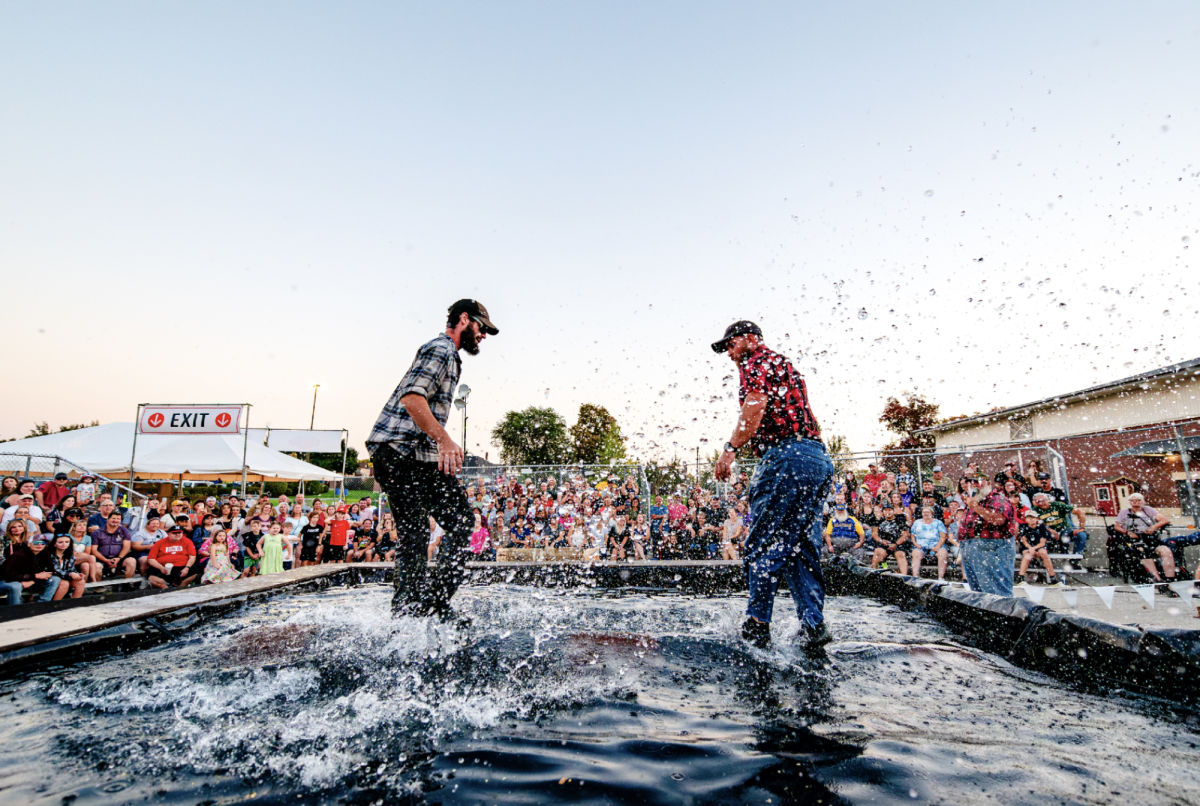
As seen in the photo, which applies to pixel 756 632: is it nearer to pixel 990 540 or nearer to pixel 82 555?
pixel 990 540

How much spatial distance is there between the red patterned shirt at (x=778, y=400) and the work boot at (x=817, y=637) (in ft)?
3.14

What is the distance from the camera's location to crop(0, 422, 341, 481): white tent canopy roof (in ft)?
47.1

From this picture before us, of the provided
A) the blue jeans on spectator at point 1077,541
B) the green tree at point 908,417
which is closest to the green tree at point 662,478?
the blue jeans on spectator at point 1077,541

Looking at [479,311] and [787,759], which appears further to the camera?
[479,311]

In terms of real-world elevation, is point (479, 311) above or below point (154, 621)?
above

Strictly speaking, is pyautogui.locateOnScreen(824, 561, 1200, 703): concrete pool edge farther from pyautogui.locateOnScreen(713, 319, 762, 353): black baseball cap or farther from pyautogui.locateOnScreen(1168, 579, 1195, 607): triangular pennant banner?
pyautogui.locateOnScreen(1168, 579, 1195, 607): triangular pennant banner

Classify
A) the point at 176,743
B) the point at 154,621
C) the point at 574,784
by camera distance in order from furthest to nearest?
the point at 154,621
the point at 176,743
the point at 574,784

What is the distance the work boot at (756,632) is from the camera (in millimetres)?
2987

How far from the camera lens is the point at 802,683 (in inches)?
90.2

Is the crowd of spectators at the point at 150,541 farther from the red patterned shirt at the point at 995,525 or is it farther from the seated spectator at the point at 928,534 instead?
the seated spectator at the point at 928,534

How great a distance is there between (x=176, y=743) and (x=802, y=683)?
2095 mm

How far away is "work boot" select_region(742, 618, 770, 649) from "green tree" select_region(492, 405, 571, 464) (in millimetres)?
62458

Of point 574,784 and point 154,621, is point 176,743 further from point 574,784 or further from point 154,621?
point 154,621

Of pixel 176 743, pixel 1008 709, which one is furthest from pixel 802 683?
pixel 176 743
